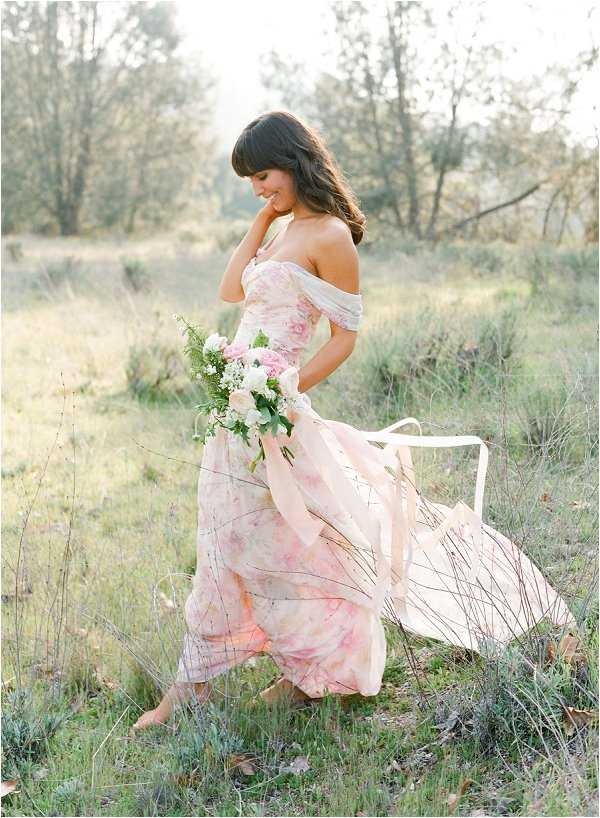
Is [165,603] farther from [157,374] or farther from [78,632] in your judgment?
[157,374]

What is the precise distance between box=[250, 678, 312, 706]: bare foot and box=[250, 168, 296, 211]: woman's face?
1.83 metres

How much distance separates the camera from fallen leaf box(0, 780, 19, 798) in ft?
9.93

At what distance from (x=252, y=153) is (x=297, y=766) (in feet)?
7.14

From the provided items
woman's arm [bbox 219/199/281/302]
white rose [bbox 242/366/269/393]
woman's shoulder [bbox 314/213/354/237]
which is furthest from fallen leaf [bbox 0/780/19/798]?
woman's shoulder [bbox 314/213/354/237]

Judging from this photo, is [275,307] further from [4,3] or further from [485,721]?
[4,3]

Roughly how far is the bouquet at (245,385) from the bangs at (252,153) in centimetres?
66

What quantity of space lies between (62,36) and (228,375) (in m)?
25.3

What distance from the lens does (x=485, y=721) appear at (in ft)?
9.64

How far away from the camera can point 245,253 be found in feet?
12.2

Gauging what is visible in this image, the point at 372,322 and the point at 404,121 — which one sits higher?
the point at 404,121

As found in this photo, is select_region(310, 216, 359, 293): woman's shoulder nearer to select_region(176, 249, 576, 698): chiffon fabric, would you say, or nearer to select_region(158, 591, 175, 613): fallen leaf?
select_region(176, 249, 576, 698): chiffon fabric

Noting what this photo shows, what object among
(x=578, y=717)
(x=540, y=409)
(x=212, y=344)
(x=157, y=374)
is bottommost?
(x=578, y=717)

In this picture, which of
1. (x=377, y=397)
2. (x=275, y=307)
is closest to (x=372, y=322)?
(x=377, y=397)

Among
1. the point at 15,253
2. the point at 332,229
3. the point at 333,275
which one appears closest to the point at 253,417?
the point at 333,275
